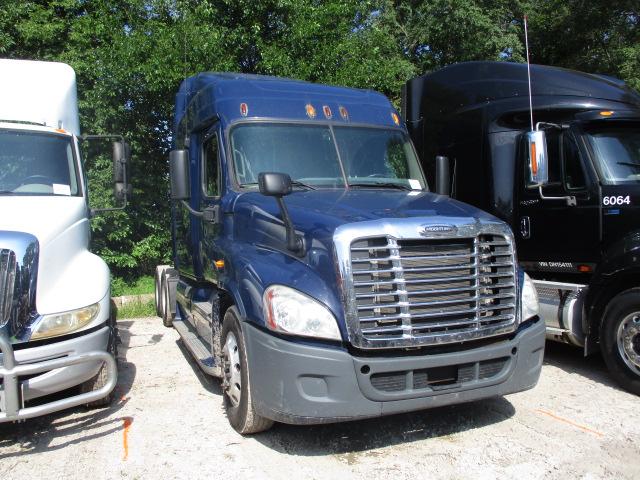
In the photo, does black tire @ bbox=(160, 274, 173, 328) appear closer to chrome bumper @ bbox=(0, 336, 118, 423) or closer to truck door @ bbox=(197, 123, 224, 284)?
Result: truck door @ bbox=(197, 123, 224, 284)

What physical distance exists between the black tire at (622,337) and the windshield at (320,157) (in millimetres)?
2137

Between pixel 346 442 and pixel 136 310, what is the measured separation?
22.2 ft

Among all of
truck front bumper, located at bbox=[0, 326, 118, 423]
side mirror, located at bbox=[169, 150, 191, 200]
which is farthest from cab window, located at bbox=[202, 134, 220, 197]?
truck front bumper, located at bbox=[0, 326, 118, 423]

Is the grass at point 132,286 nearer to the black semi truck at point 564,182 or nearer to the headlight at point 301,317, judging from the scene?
the black semi truck at point 564,182

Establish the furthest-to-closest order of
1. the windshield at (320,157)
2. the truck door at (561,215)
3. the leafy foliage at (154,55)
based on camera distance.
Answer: the leafy foliage at (154,55), the truck door at (561,215), the windshield at (320,157)

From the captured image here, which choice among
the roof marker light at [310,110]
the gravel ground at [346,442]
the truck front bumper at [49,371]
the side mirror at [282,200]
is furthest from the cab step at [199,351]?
the roof marker light at [310,110]

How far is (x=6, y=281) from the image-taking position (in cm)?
411

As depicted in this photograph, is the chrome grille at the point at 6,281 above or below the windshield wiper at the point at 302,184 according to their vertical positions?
below

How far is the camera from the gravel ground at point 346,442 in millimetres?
3912

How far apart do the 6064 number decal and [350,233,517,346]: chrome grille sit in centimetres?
200

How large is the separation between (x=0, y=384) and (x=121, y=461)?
0.97m

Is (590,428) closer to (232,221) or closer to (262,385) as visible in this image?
(262,385)

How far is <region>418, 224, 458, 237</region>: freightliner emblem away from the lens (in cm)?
398

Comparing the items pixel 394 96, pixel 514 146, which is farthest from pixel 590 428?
pixel 394 96
